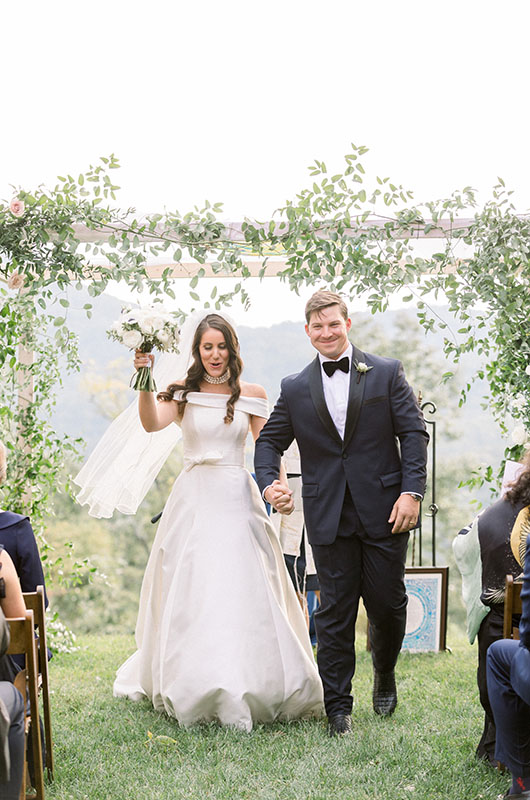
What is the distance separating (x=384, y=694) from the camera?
436cm

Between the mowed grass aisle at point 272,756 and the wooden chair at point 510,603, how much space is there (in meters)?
0.62

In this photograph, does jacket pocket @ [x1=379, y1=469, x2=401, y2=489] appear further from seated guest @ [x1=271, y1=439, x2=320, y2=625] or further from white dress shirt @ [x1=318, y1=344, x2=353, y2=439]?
seated guest @ [x1=271, y1=439, x2=320, y2=625]

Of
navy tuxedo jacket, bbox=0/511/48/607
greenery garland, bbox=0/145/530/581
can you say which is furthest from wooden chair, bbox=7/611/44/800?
greenery garland, bbox=0/145/530/581

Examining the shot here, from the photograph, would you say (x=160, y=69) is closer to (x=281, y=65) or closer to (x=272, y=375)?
(x=281, y=65)

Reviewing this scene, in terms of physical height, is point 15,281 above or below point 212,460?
above

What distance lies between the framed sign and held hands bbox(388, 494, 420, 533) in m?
2.29

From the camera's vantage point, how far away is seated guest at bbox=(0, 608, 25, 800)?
97.1 inches

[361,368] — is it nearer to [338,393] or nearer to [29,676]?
[338,393]

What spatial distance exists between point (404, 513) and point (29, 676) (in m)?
1.89

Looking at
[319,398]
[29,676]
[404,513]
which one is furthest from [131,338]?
[29,676]

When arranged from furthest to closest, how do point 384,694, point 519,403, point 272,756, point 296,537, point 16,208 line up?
point 296,537 < point 519,403 < point 16,208 < point 384,694 < point 272,756

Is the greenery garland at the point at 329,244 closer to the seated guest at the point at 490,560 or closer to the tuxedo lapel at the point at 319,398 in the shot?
the tuxedo lapel at the point at 319,398

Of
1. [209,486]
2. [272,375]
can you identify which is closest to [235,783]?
[209,486]

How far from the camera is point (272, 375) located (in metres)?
15.8
